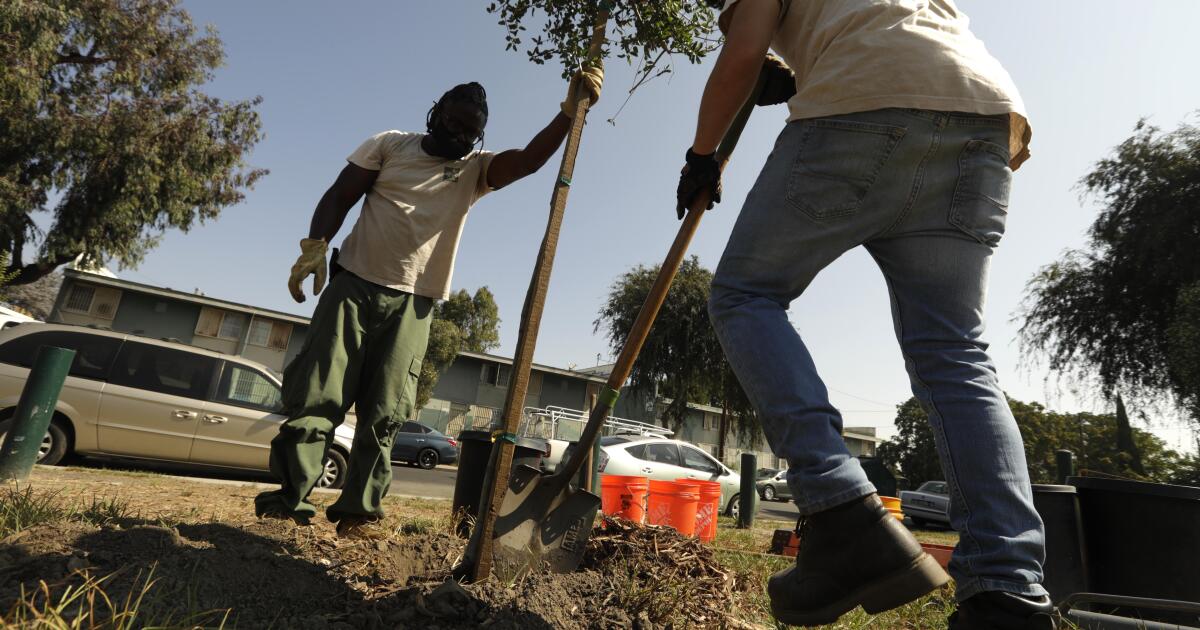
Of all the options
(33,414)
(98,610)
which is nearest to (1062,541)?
(98,610)

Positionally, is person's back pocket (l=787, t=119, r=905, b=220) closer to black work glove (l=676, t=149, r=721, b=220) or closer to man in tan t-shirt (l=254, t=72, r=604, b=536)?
black work glove (l=676, t=149, r=721, b=220)

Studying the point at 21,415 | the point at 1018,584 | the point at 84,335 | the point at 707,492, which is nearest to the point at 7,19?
the point at 84,335

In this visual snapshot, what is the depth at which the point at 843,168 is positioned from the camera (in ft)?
4.66

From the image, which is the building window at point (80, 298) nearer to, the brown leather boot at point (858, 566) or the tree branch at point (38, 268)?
the tree branch at point (38, 268)

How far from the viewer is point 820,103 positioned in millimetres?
1488

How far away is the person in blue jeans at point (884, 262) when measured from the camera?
1270 mm

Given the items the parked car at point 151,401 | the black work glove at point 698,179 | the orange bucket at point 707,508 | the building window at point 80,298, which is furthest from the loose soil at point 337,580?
the building window at point 80,298

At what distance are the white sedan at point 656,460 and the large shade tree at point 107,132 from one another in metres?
13.0

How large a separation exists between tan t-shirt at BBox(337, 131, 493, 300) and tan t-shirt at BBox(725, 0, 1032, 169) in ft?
6.10

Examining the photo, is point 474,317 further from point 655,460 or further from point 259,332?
point 655,460

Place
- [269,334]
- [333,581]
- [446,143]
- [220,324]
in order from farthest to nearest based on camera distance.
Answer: [269,334]
[220,324]
[446,143]
[333,581]

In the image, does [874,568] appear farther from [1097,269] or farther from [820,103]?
[1097,269]

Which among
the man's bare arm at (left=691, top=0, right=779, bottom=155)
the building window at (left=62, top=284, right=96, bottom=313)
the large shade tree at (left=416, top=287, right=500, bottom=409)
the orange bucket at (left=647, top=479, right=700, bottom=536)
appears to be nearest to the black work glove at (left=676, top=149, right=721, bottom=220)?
the man's bare arm at (left=691, top=0, right=779, bottom=155)

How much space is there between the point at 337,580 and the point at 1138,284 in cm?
2002
